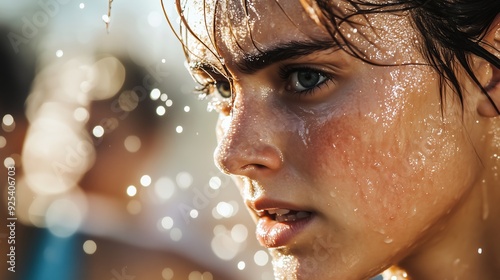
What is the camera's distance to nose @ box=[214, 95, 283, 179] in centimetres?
163

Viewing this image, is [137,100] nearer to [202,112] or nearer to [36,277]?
[202,112]

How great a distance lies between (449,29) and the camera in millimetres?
1663

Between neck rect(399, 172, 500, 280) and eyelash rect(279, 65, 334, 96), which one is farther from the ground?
eyelash rect(279, 65, 334, 96)

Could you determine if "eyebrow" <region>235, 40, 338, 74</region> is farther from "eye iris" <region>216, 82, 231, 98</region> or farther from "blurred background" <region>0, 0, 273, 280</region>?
"blurred background" <region>0, 0, 273, 280</region>

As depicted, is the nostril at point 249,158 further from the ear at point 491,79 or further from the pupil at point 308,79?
the ear at point 491,79

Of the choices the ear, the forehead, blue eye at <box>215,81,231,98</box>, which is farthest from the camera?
blue eye at <box>215,81,231,98</box>

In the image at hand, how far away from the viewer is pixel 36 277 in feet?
10.8

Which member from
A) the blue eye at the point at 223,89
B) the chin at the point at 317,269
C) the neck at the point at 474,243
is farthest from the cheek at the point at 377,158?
the blue eye at the point at 223,89

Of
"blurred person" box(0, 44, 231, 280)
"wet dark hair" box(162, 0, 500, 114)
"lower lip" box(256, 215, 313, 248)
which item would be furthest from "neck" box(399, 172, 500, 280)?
"blurred person" box(0, 44, 231, 280)

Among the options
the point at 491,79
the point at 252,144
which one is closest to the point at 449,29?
the point at 491,79

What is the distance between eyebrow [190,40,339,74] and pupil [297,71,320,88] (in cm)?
6

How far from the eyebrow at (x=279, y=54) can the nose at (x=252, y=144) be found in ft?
0.26

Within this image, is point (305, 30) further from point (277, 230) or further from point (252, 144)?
point (277, 230)

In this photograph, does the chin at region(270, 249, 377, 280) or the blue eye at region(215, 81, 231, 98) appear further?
the blue eye at region(215, 81, 231, 98)
